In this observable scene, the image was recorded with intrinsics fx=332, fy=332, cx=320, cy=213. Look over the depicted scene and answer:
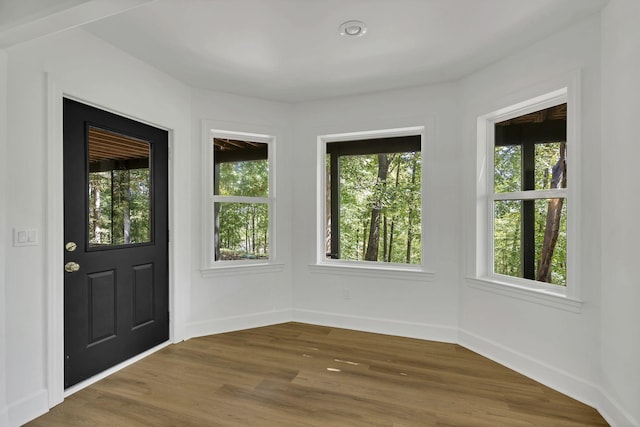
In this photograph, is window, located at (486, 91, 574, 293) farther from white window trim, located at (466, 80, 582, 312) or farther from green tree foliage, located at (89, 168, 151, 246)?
green tree foliage, located at (89, 168, 151, 246)

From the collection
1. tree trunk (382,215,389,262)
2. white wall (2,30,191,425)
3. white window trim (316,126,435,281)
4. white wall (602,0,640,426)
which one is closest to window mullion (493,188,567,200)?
white wall (602,0,640,426)

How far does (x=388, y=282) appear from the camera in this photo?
3.51 metres

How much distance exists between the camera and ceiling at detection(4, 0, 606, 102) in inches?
82.7

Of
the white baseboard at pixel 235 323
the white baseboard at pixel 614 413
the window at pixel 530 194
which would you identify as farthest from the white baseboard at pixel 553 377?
the white baseboard at pixel 235 323

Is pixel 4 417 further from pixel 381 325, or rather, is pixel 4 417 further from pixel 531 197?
pixel 531 197

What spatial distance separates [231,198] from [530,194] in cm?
282

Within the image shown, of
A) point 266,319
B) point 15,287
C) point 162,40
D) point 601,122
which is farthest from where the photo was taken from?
point 266,319

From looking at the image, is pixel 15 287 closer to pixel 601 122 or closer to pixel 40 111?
pixel 40 111

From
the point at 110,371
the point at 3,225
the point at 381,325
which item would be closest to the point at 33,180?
the point at 3,225

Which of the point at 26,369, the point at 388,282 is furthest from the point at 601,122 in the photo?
Answer: the point at 26,369

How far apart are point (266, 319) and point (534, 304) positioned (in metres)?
2.60

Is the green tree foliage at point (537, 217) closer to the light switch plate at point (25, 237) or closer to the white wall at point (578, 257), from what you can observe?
the white wall at point (578, 257)

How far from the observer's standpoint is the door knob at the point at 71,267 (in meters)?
2.29

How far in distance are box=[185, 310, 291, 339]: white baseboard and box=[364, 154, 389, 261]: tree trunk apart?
120 centimetres
